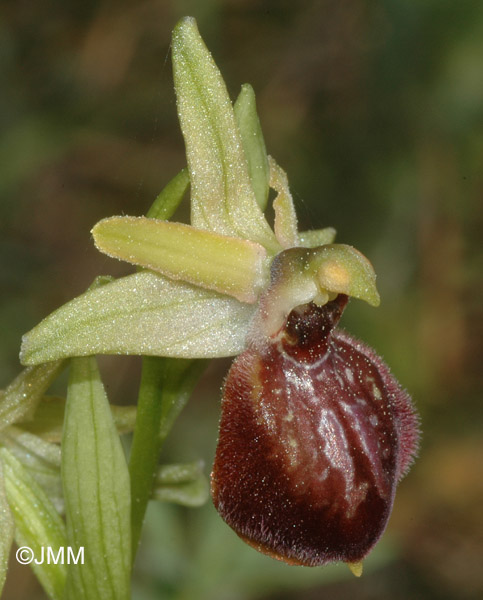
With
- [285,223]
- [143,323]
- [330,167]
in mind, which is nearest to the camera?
[143,323]

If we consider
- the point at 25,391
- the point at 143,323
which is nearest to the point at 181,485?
the point at 25,391

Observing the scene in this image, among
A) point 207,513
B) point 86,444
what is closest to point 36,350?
point 86,444

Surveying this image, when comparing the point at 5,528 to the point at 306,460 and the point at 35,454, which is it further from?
the point at 306,460

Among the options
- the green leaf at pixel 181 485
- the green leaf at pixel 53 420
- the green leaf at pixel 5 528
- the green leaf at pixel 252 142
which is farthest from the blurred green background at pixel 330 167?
the green leaf at pixel 252 142

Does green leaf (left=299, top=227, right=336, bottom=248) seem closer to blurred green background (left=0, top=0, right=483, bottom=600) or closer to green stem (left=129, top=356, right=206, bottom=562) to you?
green stem (left=129, top=356, right=206, bottom=562)

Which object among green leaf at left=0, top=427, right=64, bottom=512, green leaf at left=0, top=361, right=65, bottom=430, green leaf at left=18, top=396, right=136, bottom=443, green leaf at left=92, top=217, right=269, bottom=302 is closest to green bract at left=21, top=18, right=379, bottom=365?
green leaf at left=92, top=217, right=269, bottom=302

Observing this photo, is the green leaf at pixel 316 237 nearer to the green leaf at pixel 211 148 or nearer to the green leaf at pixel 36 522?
the green leaf at pixel 211 148
